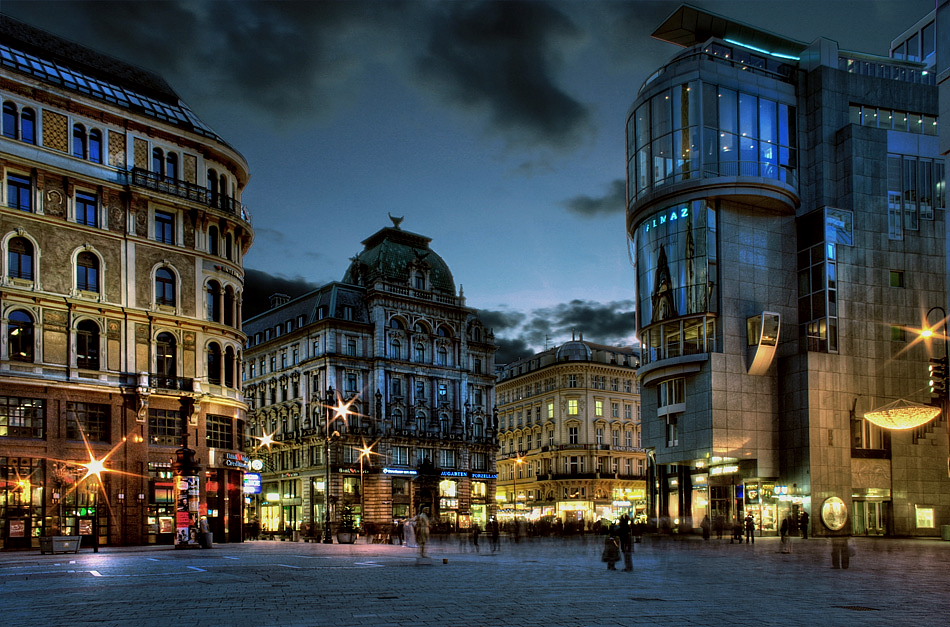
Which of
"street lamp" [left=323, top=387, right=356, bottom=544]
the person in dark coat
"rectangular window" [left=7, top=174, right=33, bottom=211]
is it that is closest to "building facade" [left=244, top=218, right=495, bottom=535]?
"street lamp" [left=323, top=387, right=356, bottom=544]

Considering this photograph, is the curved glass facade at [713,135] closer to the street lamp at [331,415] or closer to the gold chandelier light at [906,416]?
the gold chandelier light at [906,416]

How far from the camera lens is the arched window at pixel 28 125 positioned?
48.5 meters

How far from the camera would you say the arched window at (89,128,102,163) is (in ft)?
169

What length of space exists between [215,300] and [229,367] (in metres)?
4.41

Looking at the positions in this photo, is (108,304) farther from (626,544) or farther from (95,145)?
(626,544)

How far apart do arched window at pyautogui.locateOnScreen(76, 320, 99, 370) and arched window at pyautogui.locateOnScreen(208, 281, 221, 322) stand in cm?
822

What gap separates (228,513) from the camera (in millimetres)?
56906

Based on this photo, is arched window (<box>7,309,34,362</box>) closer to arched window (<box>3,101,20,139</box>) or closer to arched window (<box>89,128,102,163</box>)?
arched window (<box>3,101,20,139</box>)

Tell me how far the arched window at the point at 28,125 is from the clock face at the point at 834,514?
169 ft

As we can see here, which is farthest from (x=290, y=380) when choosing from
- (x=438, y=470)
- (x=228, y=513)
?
(x=228, y=513)

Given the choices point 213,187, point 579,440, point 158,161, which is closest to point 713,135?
point 213,187

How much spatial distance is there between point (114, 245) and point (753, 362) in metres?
40.9

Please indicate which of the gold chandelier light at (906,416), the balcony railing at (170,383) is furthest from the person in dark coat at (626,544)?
the balcony railing at (170,383)

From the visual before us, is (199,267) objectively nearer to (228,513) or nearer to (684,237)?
(228,513)
